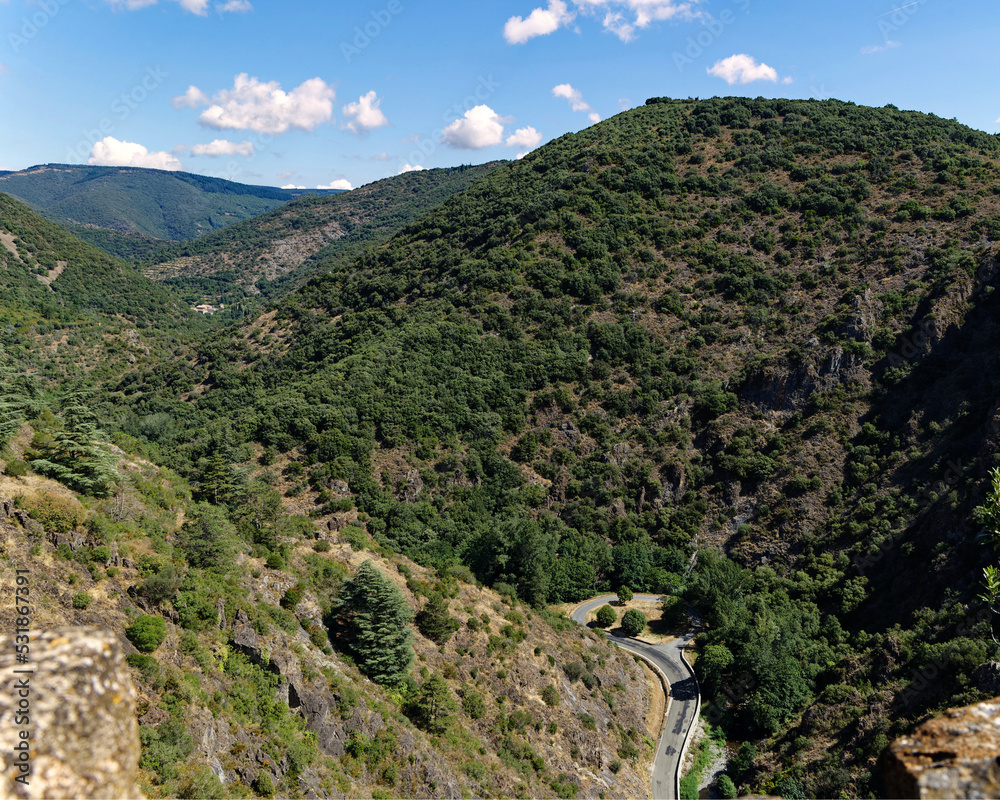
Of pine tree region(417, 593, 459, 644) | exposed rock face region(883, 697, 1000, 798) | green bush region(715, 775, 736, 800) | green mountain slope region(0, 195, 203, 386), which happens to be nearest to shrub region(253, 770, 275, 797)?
pine tree region(417, 593, 459, 644)

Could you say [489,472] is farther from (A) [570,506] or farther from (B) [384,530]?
(B) [384,530]

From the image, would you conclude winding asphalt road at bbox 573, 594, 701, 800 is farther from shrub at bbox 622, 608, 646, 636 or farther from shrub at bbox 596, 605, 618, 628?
shrub at bbox 596, 605, 618, 628

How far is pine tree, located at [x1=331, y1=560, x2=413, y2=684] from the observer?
1045 inches

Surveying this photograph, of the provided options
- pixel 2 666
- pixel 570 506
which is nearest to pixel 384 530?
pixel 570 506

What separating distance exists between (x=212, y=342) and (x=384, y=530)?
54699 mm

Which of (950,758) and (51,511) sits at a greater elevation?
(950,758)

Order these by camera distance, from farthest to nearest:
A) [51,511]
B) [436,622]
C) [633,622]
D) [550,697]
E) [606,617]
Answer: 1. [606,617]
2. [633,622]
3. [550,697]
4. [436,622]
5. [51,511]

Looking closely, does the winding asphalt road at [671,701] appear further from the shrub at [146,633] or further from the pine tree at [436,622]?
the shrub at [146,633]

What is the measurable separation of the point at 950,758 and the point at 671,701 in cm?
4355

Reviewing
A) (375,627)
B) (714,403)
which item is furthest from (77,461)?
(714,403)

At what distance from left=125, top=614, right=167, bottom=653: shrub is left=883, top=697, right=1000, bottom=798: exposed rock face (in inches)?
762

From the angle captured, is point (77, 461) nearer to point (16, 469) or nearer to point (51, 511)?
point (16, 469)

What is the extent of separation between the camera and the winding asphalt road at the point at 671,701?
3506cm

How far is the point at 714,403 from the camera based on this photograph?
64.0 metres
